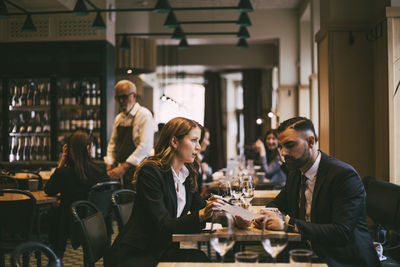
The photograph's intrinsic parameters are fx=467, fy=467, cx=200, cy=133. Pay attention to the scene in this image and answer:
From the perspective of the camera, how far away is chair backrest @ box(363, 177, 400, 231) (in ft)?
10.8

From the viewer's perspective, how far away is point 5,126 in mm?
8555

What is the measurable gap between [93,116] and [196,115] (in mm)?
2519

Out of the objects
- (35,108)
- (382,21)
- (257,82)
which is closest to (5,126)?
(35,108)

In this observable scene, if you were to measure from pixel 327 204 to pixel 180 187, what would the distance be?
2.93 feet

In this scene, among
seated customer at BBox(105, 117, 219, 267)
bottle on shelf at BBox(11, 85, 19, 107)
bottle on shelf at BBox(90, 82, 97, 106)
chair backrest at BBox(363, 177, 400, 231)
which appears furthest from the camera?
bottle on shelf at BBox(11, 85, 19, 107)

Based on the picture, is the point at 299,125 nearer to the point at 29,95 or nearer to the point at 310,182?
the point at 310,182

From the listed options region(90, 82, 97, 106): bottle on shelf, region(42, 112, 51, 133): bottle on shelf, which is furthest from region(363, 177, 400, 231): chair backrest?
region(42, 112, 51, 133): bottle on shelf

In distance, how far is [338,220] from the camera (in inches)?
95.6

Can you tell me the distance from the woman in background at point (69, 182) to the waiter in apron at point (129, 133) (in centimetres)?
71

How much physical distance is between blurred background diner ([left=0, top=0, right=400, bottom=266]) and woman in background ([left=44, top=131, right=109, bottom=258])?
0.02 metres

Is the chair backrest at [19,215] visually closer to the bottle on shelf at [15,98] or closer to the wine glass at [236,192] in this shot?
the wine glass at [236,192]

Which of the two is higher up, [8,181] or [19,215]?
[8,181]

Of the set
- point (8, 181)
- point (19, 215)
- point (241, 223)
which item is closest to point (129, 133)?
point (8, 181)

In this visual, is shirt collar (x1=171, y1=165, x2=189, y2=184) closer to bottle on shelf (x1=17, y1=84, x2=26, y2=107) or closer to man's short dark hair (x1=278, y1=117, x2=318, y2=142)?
man's short dark hair (x1=278, y1=117, x2=318, y2=142)
